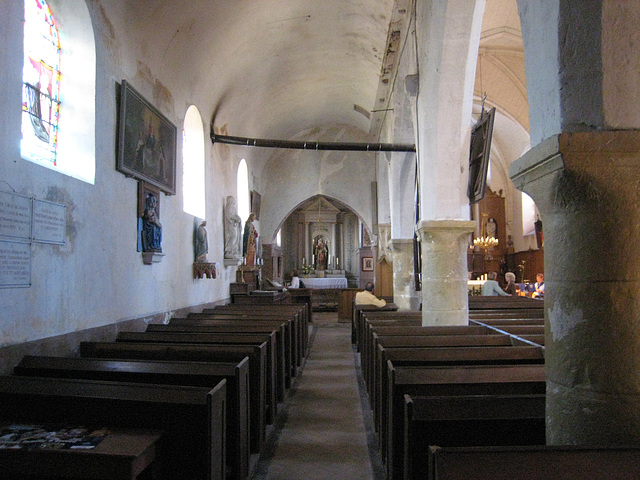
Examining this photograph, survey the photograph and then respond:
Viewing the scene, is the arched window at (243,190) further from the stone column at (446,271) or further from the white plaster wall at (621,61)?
the white plaster wall at (621,61)

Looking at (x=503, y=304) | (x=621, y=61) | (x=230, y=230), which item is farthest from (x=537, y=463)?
(x=230, y=230)

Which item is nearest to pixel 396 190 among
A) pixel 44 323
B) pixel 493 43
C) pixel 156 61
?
pixel 493 43

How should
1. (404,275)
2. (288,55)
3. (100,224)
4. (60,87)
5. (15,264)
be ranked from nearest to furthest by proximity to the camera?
(15,264), (60,87), (100,224), (288,55), (404,275)

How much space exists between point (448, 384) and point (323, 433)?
69.3 inches

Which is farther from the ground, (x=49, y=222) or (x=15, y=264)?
(x=49, y=222)

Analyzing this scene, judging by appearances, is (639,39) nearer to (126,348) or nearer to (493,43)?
(126,348)

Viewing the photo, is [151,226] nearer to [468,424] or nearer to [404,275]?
[468,424]

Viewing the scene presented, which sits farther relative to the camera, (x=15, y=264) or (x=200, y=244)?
(x=200, y=244)

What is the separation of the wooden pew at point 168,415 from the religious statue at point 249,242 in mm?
9118

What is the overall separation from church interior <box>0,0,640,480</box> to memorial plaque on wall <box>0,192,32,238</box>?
2 cm

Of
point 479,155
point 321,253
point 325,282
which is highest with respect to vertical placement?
point 479,155

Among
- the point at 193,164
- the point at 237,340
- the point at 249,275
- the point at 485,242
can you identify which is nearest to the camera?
the point at 237,340

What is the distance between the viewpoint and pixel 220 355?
388 cm

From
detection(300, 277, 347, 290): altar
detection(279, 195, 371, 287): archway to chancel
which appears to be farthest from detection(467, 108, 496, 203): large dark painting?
detection(279, 195, 371, 287): archway to chancel
